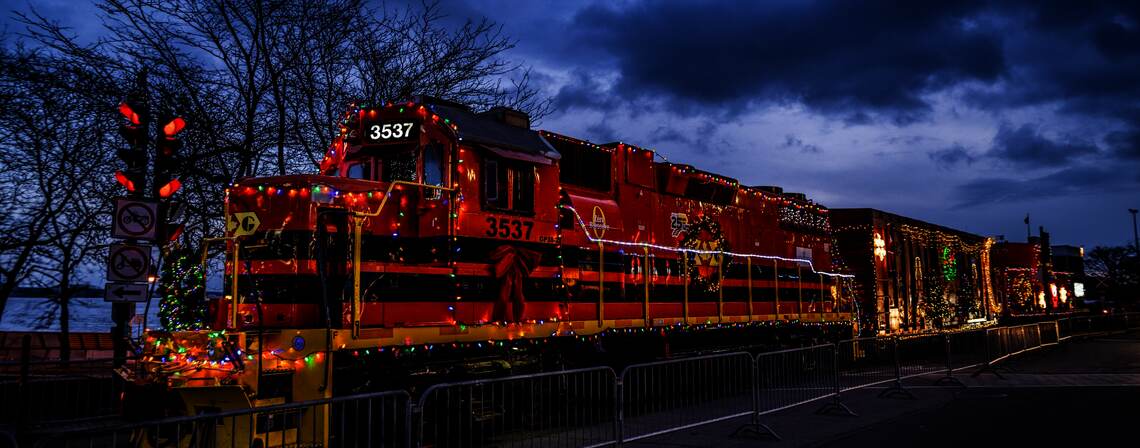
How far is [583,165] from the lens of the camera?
1173 cm

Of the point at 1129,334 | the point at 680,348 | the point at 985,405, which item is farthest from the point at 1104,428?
the point at 1129,334

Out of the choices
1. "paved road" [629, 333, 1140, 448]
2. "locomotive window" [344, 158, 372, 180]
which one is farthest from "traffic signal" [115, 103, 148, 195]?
"paved road" [629, 333, 1140, 448]

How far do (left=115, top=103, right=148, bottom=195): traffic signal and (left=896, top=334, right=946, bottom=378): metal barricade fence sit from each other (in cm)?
1392

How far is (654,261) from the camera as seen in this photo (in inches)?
497

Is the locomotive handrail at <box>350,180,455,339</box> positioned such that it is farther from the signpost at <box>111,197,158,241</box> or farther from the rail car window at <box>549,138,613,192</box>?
the rail car window at <box>549,138,613,192</box>

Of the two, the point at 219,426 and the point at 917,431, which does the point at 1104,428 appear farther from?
the point at 219,426

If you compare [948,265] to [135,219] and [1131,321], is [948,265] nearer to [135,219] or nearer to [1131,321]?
[1131,321]

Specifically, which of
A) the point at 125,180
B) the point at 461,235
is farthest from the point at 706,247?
the point at 125,180

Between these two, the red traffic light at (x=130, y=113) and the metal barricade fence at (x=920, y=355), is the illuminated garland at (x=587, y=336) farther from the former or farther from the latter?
the red traffic light at (x=130, y=113)

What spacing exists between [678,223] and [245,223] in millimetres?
7577

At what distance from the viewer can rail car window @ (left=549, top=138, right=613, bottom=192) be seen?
1127cm

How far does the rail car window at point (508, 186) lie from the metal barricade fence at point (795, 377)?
3668 millimetres

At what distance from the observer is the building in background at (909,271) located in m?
21.0

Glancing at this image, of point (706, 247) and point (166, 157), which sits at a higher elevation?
point (166, 157)
